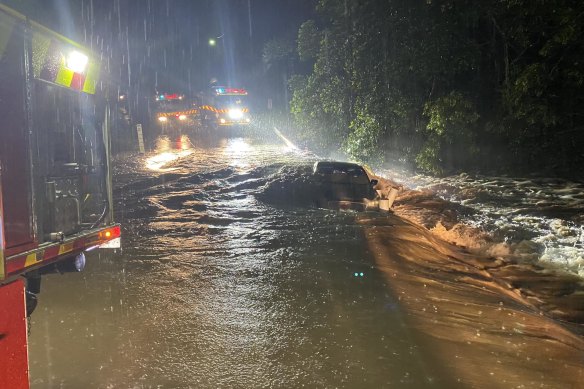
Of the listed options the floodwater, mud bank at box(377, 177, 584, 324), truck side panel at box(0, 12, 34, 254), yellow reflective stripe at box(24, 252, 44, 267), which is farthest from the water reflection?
truck side panel at box(0, 12, 34, 254)

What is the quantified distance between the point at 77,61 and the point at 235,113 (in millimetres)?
26901

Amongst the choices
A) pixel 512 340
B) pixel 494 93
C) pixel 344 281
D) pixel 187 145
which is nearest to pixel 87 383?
pixel 344 281

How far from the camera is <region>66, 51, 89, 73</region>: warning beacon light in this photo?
143 inches

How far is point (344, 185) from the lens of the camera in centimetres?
1073

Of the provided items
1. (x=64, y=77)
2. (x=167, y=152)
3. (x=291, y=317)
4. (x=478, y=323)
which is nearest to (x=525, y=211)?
(x=478, y=323)

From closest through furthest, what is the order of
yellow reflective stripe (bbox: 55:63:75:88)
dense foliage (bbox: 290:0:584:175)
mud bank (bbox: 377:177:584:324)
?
yellow reflective stripe (bbox: 55:63:75:88), mud bank (bbox: 377:177:584:324), dense foliage (bbox: 290:0:584:175)

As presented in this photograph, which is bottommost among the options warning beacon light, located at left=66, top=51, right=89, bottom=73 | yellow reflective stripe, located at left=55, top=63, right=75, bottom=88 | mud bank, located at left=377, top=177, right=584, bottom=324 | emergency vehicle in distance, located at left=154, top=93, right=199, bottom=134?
mud bank, located at left=377, top=177, right=584, bottom=324

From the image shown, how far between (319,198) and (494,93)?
25.5ft

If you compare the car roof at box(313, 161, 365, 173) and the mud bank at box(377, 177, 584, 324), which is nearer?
the mud bank at box(377, 177, 584, 324)

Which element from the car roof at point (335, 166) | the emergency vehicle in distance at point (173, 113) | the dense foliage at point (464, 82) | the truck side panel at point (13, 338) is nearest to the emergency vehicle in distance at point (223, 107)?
the emergency vehicle in distance at point (173, 113)

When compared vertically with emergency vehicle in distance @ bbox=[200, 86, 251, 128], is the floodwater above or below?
below

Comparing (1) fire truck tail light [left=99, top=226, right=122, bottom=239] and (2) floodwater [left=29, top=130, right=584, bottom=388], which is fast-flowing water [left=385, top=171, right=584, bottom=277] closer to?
(2) floodwater [left=29, top=130, right=584, bottom=388]

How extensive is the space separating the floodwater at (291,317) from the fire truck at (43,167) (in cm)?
105

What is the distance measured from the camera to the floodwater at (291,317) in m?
3.79
